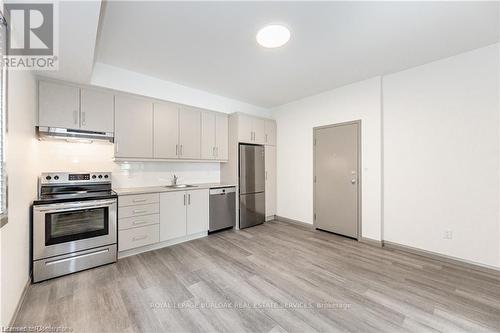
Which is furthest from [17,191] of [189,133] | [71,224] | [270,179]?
[270,179]

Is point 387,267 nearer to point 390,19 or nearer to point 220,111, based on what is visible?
point 390,19

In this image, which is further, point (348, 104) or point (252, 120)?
point (252, 120)

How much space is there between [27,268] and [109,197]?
95 centimetres

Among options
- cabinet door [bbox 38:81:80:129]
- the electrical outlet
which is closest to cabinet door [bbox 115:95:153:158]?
cabinet door [bbox 38:81:80:129]

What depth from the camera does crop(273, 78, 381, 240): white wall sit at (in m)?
3.29

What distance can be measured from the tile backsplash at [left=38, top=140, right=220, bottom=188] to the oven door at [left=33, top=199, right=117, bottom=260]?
0.71m

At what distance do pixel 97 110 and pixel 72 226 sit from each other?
149 centimetres

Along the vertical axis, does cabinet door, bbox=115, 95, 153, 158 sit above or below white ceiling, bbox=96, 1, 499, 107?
below

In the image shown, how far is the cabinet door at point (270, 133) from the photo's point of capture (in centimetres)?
458

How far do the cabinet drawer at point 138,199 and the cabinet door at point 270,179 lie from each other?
235 centimetres

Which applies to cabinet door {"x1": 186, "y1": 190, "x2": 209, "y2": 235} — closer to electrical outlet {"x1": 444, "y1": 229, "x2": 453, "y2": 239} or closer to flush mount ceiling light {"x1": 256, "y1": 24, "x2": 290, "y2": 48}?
flush mount ceiling light {"x1": 256, "y1": 24, "x2": 290, "y2": 48}

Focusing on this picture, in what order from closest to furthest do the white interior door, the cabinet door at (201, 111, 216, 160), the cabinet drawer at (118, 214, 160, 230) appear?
the cabinet drawer at (118, 214, 160, 230), the white interior door, the cabinet door at (201, 111, 216, 160)

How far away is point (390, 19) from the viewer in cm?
196

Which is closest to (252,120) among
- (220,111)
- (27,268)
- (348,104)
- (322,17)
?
(220,111)
